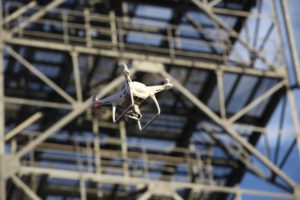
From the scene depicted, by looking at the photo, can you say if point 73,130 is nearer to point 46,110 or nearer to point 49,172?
point 46,110

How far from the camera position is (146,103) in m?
30.7

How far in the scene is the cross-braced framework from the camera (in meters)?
30.5

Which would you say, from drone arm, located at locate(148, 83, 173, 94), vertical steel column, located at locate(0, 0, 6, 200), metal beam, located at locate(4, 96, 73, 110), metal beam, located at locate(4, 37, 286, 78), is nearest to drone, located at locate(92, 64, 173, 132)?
drone arm, located at locate(148, 83, 173, 94)

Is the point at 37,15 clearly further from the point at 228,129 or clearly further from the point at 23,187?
the point at 228,129

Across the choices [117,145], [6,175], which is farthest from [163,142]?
[6,175]

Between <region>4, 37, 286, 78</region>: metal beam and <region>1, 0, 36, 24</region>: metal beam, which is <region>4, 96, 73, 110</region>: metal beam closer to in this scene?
<region>4, 37, 286, 78</region>: metal beam

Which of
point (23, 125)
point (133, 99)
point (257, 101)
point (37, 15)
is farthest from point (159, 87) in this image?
point (257, 101)

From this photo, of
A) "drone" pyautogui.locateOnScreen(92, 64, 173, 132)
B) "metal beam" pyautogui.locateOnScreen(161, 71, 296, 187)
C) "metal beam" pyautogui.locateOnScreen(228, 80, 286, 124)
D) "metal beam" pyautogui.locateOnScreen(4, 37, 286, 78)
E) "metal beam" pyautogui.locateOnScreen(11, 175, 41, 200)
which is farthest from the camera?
"metal beam" pyautogui.locateOnScreen(228, 80, 286, 124)

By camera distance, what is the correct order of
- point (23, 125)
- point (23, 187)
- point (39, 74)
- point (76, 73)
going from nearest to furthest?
point (23, 187) → point (76, 73) → point (39, 74) → point (23, 125)

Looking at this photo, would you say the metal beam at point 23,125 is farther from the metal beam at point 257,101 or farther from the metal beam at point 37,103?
the metal beam at point 257,101

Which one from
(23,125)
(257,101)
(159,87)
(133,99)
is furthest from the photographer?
(257,101)

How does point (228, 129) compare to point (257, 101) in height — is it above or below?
below

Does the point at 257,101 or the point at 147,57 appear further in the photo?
the point at 257,101

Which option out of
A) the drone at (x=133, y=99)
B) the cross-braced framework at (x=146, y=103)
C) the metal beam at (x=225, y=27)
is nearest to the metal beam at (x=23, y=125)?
the cross-braced framework at (x=146, y=103)
